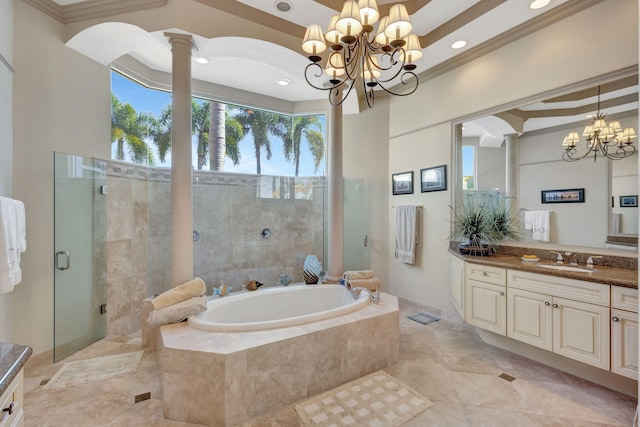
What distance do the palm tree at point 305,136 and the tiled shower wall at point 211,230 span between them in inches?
21.8

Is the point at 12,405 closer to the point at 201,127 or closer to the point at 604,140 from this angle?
the point at 201,127

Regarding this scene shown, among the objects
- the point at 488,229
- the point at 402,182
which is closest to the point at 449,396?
the point at 488,229

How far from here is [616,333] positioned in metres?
1.93

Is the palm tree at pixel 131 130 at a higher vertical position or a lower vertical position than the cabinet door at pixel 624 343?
higher

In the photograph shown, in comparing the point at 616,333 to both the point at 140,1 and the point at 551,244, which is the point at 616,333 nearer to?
the point at 551,244

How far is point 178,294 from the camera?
2314mm

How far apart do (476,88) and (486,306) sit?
7.63 ft

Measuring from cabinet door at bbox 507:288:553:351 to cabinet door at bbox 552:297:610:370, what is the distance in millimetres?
47

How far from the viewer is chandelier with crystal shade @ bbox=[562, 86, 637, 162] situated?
2.27m

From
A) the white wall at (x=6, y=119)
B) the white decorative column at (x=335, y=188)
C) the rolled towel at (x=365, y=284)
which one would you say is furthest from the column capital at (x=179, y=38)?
the rolled towel at (x=365, y=284)

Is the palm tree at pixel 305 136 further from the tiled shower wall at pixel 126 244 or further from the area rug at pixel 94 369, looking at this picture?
the area rug at pixel 94 369

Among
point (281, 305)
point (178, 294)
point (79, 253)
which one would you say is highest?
point (79, 253)

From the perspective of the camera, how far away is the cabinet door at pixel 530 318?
2264mm

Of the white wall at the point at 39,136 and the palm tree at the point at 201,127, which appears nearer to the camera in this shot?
the white wall at the point at 39,136
